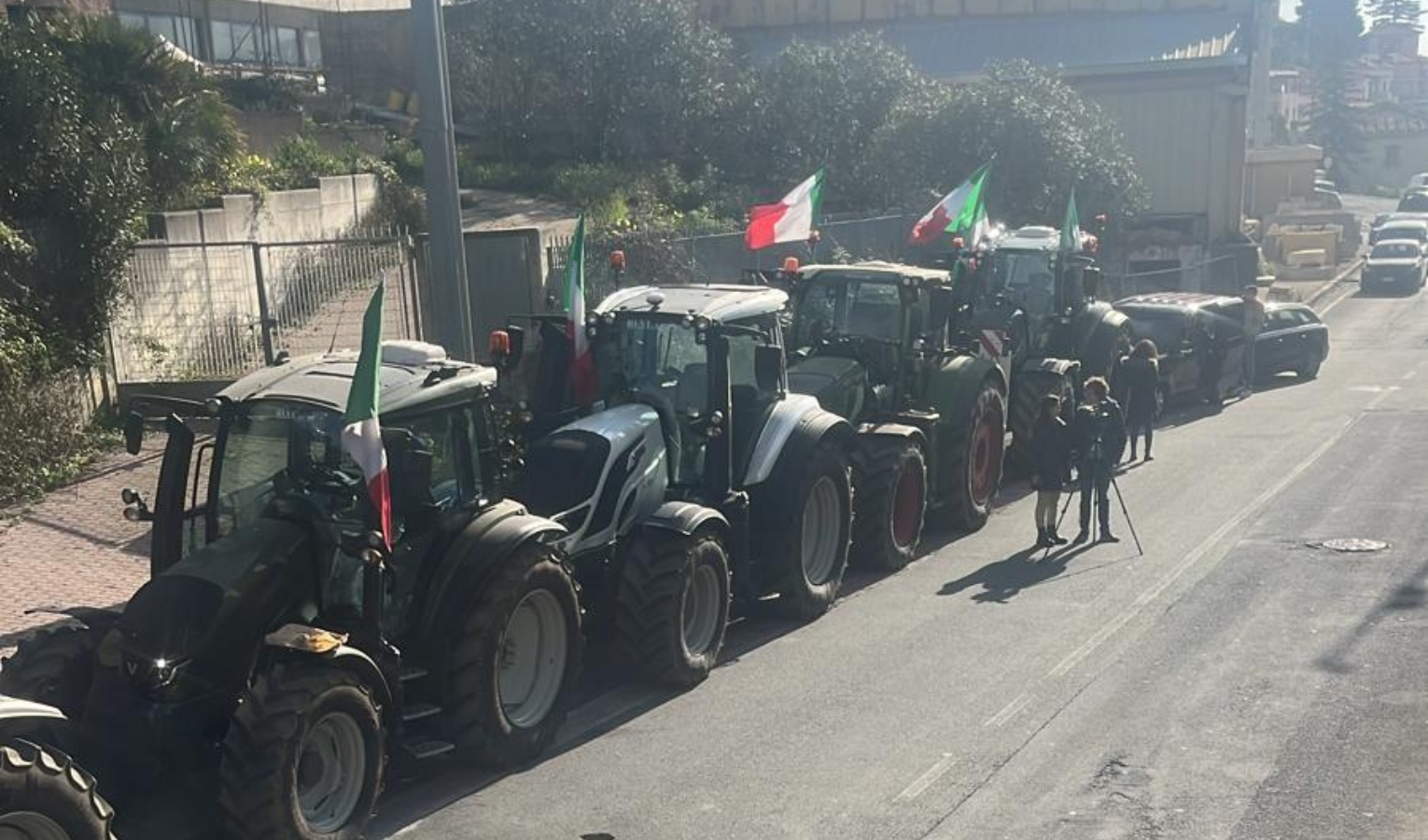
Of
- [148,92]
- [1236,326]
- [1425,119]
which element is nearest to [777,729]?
[148,92]

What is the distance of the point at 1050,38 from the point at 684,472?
138 ft

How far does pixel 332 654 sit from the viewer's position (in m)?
7.17

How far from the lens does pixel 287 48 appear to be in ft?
120

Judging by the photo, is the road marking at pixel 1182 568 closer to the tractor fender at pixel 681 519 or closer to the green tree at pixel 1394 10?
the tractor fender at pixel 681 519

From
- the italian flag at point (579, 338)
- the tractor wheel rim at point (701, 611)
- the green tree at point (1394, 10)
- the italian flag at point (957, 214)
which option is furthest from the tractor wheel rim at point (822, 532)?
the green tree at point (1394, 10)

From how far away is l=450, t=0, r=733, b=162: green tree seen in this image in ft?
96.1

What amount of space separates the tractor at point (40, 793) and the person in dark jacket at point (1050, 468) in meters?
9.73

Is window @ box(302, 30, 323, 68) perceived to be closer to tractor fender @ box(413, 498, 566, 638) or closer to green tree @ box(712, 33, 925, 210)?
green tree @ box(712, 33, 925, 210)

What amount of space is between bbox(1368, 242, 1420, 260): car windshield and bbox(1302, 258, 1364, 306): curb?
→ 146 cm

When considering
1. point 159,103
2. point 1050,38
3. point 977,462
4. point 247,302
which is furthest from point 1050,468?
point 1050,38

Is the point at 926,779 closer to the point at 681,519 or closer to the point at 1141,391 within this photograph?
the point at 681,519

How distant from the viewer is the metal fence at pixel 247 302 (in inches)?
631

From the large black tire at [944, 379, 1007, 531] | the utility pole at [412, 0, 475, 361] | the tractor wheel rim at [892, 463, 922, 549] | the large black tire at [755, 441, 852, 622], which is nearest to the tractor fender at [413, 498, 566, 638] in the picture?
the large black tire at [755, 441, 852, 622]

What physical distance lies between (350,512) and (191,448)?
1.10m
